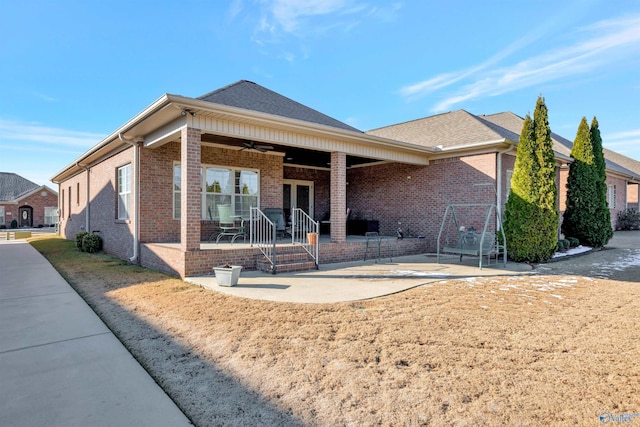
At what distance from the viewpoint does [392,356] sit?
10.5ft

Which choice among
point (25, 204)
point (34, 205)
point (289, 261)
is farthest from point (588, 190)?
point (25, 204)

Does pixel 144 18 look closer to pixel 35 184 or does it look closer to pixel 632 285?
pixel 632 285

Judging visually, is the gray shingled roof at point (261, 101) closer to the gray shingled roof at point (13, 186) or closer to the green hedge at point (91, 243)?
the green hedge at point (91, 243)

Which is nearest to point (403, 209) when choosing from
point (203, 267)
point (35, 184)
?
point (203, 267)

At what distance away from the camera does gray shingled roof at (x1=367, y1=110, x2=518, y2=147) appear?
1061 cm

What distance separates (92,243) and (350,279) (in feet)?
31.3

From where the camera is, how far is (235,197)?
1022cm

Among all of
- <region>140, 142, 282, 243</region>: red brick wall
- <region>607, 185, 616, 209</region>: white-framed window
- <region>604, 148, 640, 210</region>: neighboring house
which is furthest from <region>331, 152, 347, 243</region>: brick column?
<region>604, 148, 640, 210</region>: neighboring house

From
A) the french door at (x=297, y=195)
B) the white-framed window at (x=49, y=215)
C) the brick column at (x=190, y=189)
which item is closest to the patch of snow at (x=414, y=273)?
the brick column at (x=190, y=189)

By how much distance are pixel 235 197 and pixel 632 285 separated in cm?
937

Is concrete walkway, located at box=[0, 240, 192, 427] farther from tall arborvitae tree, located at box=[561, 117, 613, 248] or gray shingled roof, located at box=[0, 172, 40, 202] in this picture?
gray shingled roof, located at box=[0, 172, 40, 202]

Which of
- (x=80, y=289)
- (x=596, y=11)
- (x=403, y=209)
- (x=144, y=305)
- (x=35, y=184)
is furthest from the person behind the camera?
(x=35, y=184)

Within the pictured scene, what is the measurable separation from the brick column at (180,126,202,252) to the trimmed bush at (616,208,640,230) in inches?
941

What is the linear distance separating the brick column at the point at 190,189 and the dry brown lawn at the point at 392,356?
1.31 m
